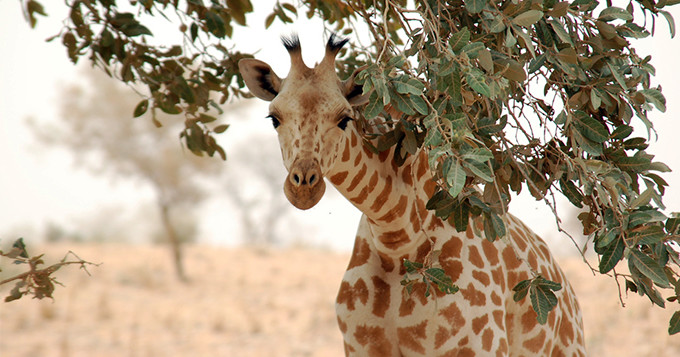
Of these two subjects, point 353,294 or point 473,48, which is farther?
point 353,294

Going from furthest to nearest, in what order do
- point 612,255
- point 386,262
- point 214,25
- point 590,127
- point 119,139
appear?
point 119,139 < point 214,25 < point 386,262 < point 590,127 < point 612,255

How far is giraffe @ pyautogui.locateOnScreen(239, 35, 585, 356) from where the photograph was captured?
250 centimetres

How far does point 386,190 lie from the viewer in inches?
113

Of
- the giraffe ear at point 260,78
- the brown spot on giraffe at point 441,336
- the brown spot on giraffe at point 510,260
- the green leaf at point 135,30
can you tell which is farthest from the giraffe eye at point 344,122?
the green leaf at point 135,30

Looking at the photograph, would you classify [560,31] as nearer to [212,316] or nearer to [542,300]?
[542,300]

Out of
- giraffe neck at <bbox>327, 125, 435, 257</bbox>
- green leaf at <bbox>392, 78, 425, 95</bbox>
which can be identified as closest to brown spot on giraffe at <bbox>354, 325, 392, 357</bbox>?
giraffe neck at <bbox>327, 125, 435, 257</bbox>

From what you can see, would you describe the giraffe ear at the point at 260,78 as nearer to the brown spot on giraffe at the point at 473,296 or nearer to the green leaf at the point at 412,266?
the green leaf at the point at 412,266

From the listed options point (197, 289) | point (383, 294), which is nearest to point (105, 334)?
point (197, 289)

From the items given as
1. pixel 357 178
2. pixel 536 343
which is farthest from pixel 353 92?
pixel 536 343

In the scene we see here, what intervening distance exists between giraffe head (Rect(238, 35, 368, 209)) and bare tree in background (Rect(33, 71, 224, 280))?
56.4ft

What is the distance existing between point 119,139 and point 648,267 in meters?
19.0

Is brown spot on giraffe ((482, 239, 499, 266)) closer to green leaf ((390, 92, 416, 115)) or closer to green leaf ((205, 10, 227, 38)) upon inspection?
green leaf ((390, 92, 416, 115))

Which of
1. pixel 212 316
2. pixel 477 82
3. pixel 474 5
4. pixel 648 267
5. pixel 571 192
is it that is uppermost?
pixel 212 316

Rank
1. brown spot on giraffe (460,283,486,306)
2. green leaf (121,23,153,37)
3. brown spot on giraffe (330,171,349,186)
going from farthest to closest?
1. green leaf (121,23,153,37)
2. brown spot on giraffe (460,283,486,306)
3. brown spot on giraffe (330,171,349,186)
